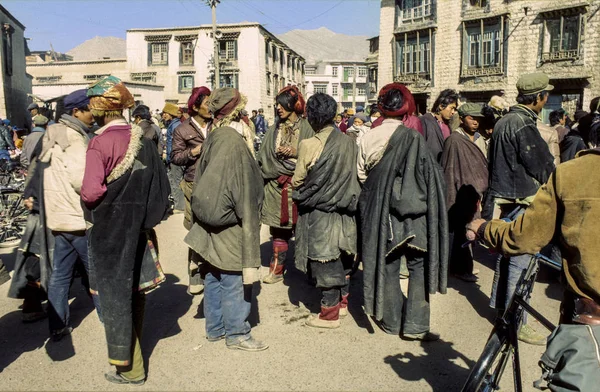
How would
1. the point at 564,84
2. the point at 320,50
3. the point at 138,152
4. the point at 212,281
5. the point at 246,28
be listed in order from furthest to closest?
1. the point at 320,50
2. the point at 246,28
3. the point at 564,84
4. the point at 212,281
5. the point at 138,152

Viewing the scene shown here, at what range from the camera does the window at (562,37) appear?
72.3 feet

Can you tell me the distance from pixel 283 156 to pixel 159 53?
1672 inches

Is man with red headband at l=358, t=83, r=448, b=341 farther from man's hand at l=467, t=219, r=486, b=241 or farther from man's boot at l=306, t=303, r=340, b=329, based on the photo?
man's hand at l=467, t=219, r=486, b=241

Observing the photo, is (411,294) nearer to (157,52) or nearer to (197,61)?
(197,61)

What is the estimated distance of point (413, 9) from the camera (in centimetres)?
2808

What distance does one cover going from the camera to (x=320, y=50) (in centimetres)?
17512

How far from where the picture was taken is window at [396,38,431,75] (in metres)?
27.6

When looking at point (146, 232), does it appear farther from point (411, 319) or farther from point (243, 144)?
point (411, 319)

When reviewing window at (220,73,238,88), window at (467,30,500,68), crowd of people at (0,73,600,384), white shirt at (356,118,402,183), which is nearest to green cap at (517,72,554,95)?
crowd of people at (0,73,600,384)

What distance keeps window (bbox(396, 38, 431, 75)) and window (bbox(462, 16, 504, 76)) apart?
2239mm

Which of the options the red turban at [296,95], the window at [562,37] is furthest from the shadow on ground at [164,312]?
the window at [562,37]

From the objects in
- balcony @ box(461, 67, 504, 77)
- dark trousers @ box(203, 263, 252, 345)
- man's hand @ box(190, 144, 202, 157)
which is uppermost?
balcony @ box(461, 67, 504, 77)

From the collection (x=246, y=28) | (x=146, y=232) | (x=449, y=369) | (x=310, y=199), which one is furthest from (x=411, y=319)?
(x=246, y=28)

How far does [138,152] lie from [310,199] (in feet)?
5.29
